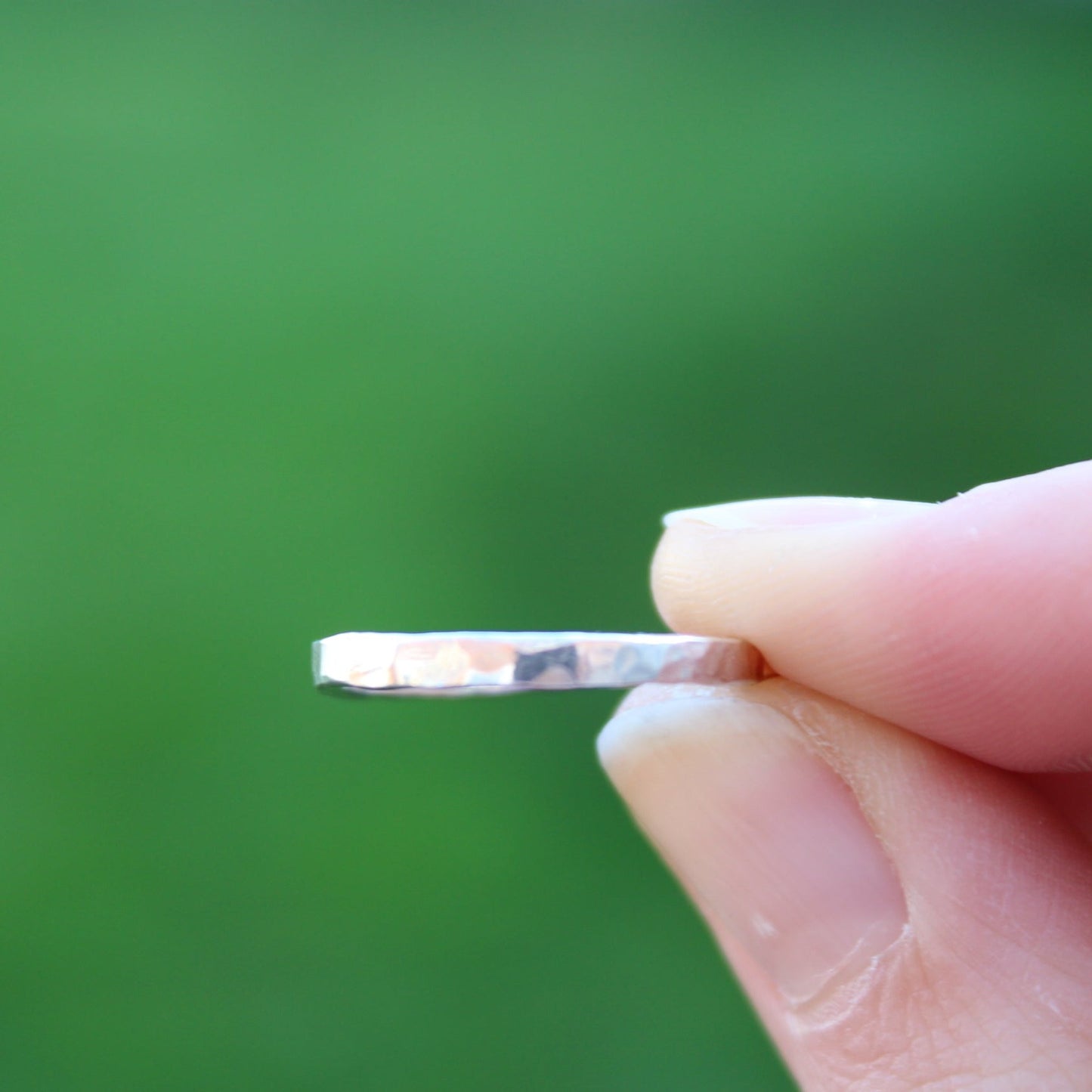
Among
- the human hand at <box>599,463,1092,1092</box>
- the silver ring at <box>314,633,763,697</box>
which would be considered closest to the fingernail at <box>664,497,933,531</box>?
the human hand at <box>599,463,1092,1092</box>

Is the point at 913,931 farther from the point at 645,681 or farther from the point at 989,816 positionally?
the point at 645,681

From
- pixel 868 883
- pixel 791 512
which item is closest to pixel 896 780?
pixel 868 883

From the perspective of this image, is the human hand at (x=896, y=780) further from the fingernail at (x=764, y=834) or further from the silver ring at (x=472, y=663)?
the silver ring at (x=472, y=663)

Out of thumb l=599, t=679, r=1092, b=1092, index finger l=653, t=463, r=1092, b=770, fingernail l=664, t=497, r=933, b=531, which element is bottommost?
thumb l=599, t=679, r=1092, b=1092

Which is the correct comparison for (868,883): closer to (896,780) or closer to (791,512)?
(896,780)

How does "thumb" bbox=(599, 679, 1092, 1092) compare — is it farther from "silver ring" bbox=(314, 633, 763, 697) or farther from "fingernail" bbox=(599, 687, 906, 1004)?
"silver ring" bbox=(314, 633, 763, 697)

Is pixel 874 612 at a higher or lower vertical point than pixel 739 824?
higher

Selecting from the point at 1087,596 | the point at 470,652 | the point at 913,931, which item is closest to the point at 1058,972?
the point at 913,931
